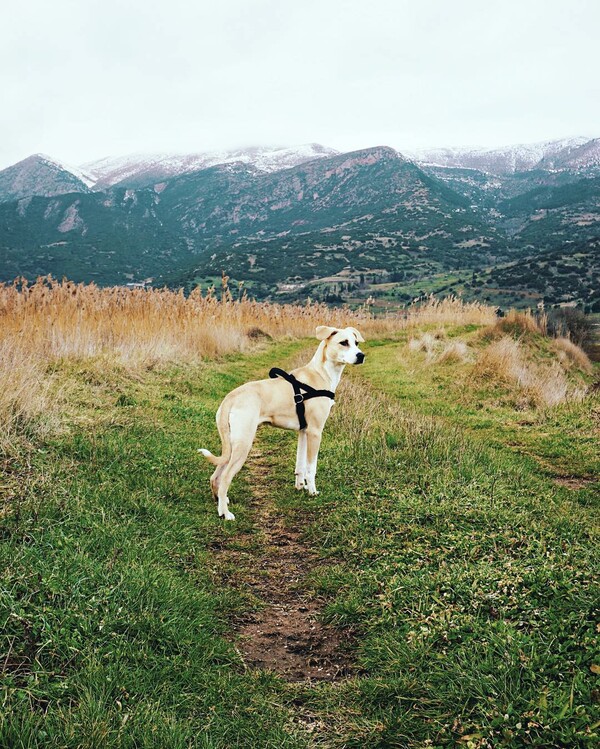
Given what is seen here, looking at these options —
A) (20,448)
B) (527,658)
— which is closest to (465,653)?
(527,658)

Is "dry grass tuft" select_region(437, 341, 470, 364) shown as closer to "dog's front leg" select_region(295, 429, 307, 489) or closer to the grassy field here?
the grassy field

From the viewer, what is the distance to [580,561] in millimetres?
3697

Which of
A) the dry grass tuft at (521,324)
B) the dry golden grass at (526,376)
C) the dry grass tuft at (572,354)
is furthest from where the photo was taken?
the dry grass tuft at (521,324)

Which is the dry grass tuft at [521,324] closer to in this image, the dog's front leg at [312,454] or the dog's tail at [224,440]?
the dog's front leg at [312,454]

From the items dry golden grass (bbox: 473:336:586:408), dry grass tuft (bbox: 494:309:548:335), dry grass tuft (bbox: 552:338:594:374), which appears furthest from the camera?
dry grass tuft (bbox: 494:309:548:335)

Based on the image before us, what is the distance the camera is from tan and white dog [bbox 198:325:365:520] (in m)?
5.44

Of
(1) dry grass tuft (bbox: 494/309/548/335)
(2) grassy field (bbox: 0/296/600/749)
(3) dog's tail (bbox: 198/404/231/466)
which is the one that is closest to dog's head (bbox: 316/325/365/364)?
(2) grassy field (bbox: 0/296/600/749)

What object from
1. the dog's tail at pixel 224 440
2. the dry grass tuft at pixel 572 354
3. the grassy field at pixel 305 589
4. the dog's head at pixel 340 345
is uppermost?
the dog's head at pixel 340 345

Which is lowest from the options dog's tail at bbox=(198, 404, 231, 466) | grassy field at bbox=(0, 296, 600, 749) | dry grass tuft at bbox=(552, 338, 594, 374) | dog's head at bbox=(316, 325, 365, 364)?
dry grass tuft at bbox=(552, 338, 594, 374)

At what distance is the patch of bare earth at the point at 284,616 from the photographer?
3.27 meters

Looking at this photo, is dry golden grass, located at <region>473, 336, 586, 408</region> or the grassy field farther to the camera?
dry golden grass, located at <region>473, 336, 586, 408</region>

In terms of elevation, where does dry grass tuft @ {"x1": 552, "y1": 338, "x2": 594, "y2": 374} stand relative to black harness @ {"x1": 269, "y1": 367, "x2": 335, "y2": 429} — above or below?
below

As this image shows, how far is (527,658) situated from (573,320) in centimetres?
2483

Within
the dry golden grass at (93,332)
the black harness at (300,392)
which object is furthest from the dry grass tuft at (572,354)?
the black harness at (300,392)
